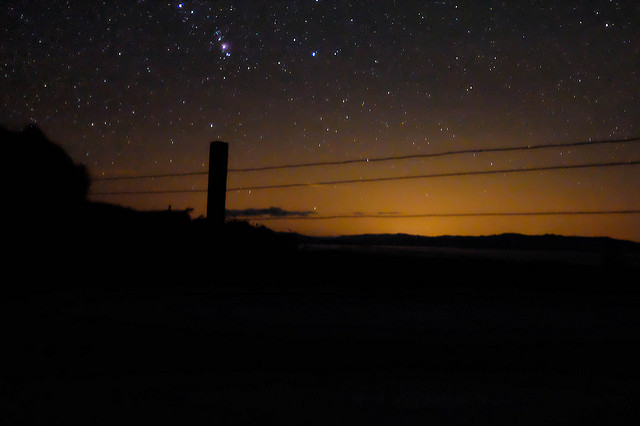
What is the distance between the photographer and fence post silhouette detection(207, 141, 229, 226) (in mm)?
4410

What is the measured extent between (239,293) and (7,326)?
4.39 feet

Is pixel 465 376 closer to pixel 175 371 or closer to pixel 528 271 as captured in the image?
pixel 175 371

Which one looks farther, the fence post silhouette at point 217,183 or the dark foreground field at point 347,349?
the fence post silhouette at point 217,183

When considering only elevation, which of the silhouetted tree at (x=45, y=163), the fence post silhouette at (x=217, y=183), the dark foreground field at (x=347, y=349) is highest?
the silhouetted tree at (x=45, y=163)

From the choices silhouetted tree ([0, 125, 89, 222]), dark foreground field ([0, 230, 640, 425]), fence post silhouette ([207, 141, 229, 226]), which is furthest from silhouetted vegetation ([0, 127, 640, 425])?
silhouetted tree ([0, 125, 89, 222])

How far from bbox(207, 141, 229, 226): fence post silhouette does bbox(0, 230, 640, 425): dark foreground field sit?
114 centimetres

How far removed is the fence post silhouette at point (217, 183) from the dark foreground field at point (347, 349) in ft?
3.74

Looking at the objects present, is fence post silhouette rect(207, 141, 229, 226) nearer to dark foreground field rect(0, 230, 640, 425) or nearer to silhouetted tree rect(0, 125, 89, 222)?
dark foreground field rect(0, 230, 640, 425)

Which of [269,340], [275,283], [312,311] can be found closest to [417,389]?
[269,340]

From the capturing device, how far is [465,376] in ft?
5.05

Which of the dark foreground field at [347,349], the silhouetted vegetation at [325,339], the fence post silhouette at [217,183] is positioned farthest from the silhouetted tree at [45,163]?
the dark foreground field at [347,349]

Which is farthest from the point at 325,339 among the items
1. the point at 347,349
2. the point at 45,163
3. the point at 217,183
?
the point at 45,163

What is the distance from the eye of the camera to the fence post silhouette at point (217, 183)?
4410mm

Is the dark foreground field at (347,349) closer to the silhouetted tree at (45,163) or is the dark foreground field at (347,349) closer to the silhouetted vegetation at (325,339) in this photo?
the silhouetted vegetation at (325,339)
